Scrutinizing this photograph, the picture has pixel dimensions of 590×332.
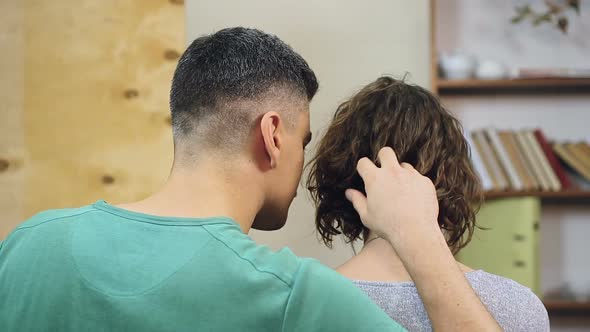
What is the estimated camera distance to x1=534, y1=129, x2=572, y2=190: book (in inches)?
122

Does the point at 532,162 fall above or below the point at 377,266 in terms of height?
below

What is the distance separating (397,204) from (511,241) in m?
1.98

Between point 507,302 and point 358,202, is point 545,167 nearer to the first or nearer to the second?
point 507,302

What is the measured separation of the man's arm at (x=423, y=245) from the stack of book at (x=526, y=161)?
195cm

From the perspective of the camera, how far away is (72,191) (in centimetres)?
222

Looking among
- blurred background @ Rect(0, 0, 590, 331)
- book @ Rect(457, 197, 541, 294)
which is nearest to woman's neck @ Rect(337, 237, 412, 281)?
blurred background @ Rect(0, 0, 590, 331)

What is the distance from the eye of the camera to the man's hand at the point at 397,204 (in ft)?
3.65

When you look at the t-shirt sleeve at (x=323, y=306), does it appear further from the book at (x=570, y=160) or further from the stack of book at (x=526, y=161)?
the book at (x=570, y=160)

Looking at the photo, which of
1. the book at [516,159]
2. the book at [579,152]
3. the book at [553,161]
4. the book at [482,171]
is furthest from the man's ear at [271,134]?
the book at [579,152]

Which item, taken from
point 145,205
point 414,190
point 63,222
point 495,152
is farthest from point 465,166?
point 495,152

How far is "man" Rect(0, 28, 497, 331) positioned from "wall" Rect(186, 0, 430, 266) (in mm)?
2062

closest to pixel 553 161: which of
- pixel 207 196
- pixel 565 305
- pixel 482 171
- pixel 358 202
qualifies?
pixel 482 171

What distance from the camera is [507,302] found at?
1322mm

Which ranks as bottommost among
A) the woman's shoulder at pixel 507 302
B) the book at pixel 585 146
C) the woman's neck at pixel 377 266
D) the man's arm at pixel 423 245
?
the book at pixel 585 146
